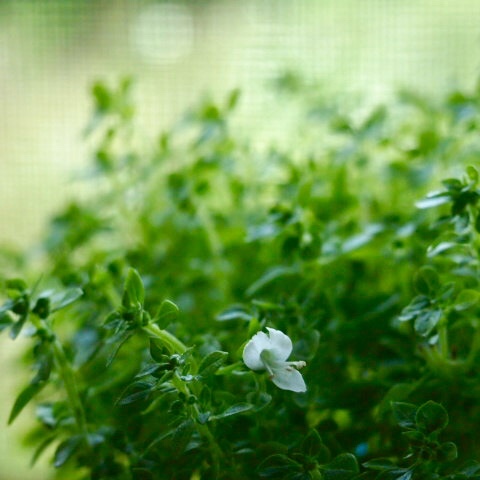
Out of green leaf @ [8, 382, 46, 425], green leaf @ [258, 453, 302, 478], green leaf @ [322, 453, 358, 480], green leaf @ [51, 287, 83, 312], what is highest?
green leaf @ [51, 287, 83, 312]

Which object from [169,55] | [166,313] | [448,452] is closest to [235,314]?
[166,313]

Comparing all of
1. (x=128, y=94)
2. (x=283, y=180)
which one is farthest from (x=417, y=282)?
(x=128, y=94)

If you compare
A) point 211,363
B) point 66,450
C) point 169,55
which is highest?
point 169,55

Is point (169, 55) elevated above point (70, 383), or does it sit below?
above

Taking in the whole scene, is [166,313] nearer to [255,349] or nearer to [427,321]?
[255,349]

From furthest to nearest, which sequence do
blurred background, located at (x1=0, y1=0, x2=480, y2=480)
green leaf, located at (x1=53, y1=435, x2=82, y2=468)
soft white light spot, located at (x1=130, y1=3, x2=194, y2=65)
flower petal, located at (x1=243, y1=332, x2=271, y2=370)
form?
soft white light spot, located at (x1=130, y1=3, x2=194, y2=65)
blurred background, located at (x1=0, y1=0, x2=480, y2=480)
green leaf, located at (x1=53, y1=435, x2=82, y2=468)
flower petal, located at (x1=243, y1=332, x2=271, y2=370)

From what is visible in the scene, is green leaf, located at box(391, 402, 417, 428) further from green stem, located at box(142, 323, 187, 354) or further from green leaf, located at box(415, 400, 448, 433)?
green stem, located at box(142, 323, 187, 354)

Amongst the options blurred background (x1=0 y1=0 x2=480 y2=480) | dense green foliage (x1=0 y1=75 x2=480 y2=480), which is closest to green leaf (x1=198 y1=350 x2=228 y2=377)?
dense green foliage (x1=0 y1=75 x2=480 y2=480)

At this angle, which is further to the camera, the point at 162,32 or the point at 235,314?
the point at 162,32
